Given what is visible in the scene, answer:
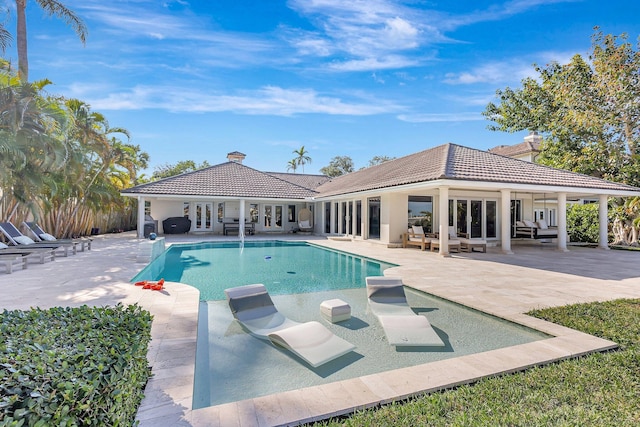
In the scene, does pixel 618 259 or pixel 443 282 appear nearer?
pixel 443 282

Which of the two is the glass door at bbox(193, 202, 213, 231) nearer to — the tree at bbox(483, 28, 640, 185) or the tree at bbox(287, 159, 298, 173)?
the tree at bbox(483, 28, 640, 185)

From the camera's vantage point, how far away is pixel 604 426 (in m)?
2.71

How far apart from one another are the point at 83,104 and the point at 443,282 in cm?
2118

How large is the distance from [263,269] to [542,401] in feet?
29.7

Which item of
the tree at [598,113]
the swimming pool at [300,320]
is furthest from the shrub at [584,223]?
the swimming pool at [300,320]

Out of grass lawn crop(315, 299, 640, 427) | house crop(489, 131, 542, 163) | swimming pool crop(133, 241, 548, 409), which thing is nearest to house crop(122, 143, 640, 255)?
swimming pool crop(133, 241, 548, 409)

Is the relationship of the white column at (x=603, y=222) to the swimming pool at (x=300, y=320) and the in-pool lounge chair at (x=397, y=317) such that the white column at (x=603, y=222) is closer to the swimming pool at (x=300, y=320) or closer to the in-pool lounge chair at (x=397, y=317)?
the swimming pool at (x=300, y=320)

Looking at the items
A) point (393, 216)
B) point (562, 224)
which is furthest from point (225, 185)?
point (562, 224)

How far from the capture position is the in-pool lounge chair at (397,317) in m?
5.14

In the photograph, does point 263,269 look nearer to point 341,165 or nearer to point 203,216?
point 203,216

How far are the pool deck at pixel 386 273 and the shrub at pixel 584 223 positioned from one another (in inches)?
266

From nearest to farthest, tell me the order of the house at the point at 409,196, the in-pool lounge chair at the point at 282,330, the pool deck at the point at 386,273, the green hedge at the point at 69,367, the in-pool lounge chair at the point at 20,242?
the green hedge at the point at 69,367 → the pool deck at the point at 386,273 → the in-pool lounge chair at the point at 282,330 → the in-pool lounge chair at the point at 20,242 → the house at the point at 409,196

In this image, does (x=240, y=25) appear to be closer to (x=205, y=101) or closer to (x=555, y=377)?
(x=205, y=101)

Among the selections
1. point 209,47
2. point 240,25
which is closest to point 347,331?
point 240,25
